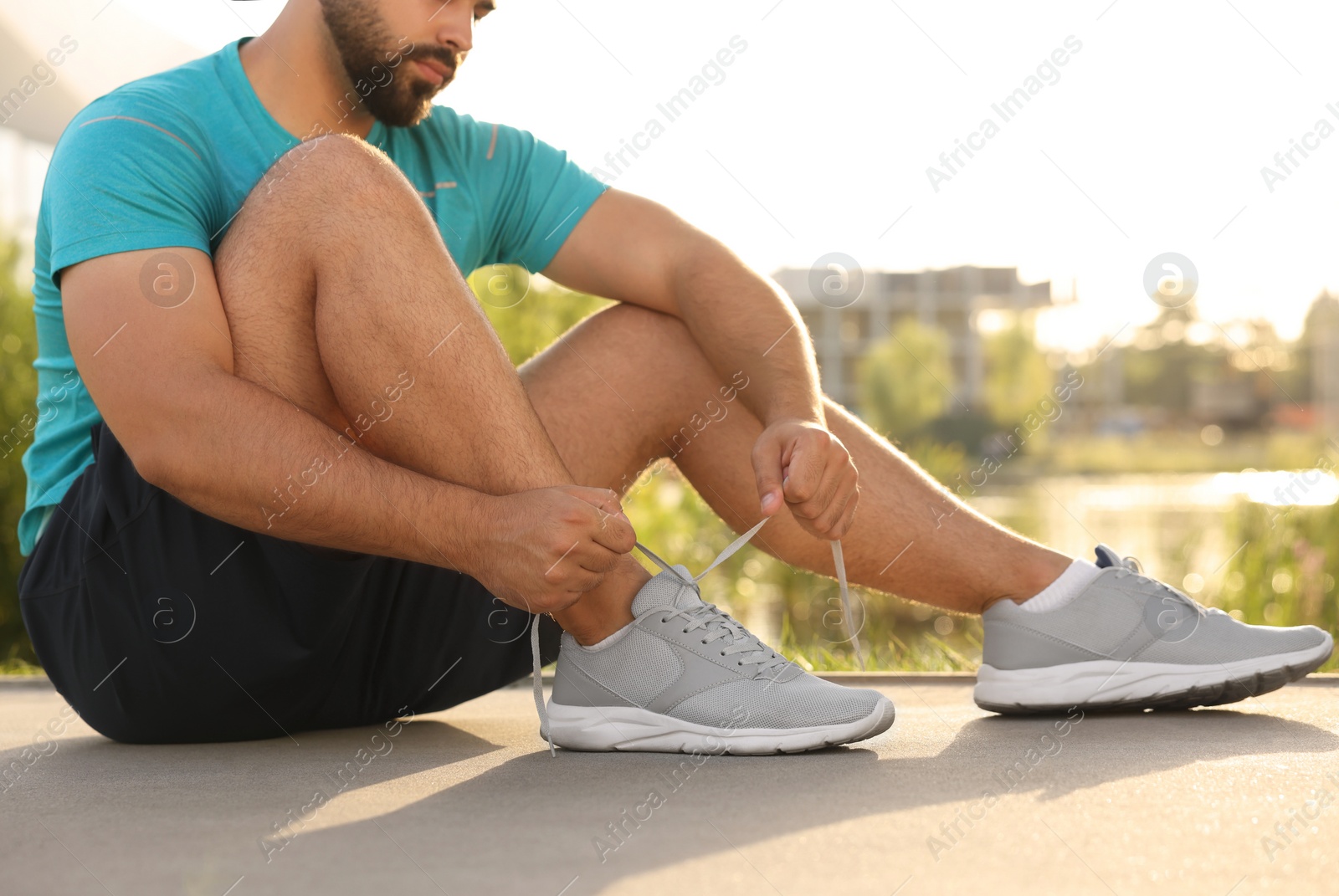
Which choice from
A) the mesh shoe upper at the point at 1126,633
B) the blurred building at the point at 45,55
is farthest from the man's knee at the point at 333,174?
the blurred building at the point at 45,55

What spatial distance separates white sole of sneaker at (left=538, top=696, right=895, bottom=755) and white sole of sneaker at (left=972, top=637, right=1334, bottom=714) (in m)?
0.32

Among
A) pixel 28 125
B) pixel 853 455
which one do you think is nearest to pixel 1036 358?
pixel 28 125

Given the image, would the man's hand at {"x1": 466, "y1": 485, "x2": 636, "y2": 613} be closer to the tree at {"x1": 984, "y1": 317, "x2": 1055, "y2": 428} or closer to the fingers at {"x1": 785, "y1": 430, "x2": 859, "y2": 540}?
the fingers at {"x1": 785, "y1": 430, "x2": 859, "y2": 540}

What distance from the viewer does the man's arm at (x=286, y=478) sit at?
1.24 metres

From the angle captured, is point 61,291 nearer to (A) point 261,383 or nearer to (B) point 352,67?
(A) point 261,383

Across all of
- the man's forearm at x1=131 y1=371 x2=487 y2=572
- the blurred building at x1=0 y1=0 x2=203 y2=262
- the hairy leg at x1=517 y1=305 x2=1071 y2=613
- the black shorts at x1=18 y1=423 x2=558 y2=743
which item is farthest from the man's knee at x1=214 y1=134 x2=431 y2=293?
the blurred building at x1=0 y1=0 x2=203 y2=262

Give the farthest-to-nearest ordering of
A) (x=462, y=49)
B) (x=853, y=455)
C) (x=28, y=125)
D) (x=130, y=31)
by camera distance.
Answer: (x=28, y=125)
(x=130, y=31)
(x=462, y=49)
(x=853, y=455)

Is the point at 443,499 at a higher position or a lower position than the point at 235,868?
higher

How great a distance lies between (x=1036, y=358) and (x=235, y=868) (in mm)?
54163

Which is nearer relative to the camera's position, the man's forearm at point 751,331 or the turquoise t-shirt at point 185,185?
the turquoise t-shirt at point 185,185

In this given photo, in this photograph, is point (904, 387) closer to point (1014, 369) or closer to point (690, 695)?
point (1014, 369)

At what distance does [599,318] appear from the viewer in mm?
1789

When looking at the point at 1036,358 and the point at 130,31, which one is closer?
the point at 130,31

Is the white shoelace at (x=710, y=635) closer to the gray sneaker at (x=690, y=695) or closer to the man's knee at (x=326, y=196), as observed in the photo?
the gray sneaker at (x=690, y=695)
